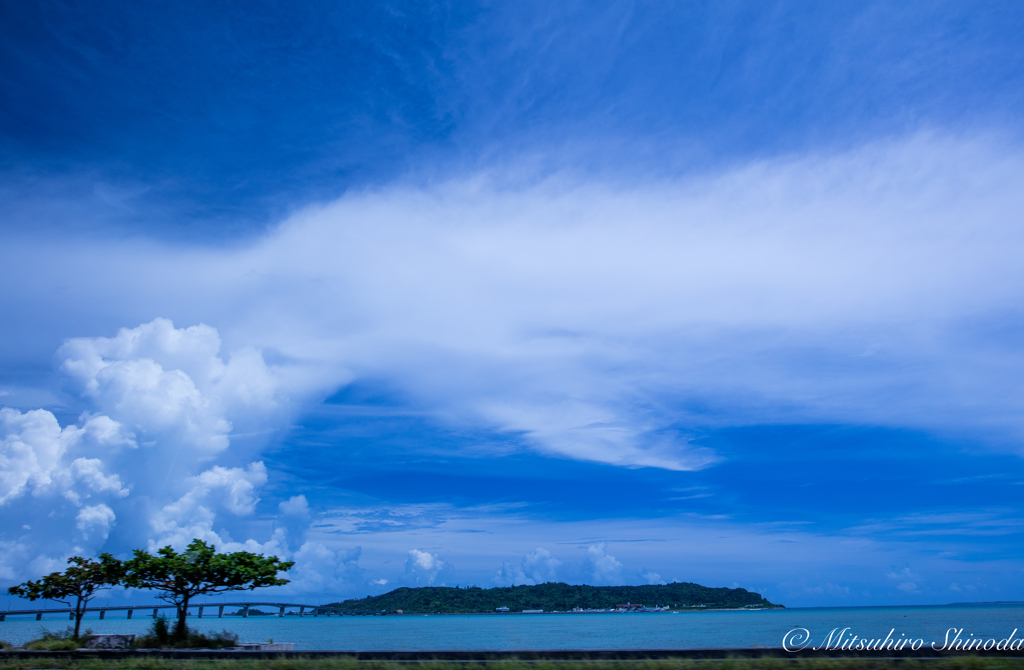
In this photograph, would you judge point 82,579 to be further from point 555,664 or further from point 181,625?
point 555,664

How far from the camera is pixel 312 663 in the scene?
19.0 m

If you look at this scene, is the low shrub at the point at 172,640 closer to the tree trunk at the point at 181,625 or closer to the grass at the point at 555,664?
the tree trunk at the point at 181,625

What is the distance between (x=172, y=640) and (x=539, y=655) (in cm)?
1653

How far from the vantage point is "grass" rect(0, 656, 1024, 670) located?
16109 millimetres

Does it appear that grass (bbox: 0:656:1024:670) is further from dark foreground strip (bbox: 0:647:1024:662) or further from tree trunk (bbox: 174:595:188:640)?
tree trunk (bbox: 174:595:188:640)

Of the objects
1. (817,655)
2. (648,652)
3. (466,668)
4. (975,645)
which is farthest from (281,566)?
(975,645)

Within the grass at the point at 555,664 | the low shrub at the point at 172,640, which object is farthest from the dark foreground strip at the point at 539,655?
the low shrub at the point at 172,640

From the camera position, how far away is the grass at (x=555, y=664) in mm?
16109

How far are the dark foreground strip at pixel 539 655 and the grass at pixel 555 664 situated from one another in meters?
0.57

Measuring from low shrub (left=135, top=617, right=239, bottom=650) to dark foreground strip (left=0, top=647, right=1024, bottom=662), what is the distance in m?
3.59

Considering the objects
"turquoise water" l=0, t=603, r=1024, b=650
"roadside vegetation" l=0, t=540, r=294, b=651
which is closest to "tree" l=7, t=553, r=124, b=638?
"roadside vegetation" l=0, t=540, r=294, b=651

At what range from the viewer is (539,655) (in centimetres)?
1928

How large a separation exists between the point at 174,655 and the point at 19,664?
4.43m

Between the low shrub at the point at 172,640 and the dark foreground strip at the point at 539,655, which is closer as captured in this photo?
the dark foreground strip at the point at 539,655
